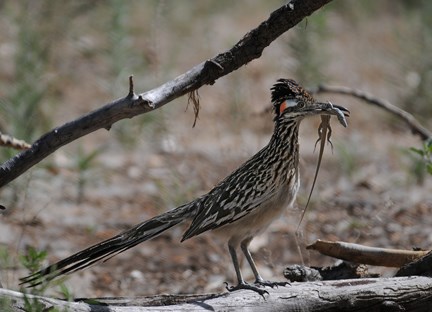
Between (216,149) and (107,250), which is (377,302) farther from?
(216,149)

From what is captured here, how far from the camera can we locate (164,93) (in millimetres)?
4949

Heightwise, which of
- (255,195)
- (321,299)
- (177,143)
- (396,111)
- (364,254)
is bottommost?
(321,299)

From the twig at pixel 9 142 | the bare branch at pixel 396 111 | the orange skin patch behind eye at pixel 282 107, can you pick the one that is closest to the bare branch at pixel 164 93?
the twig at pixel 9 142

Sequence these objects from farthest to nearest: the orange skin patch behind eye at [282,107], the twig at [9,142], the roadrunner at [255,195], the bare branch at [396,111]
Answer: the bare branch at [396,111], the orange skin patch behind eye at [282,107], the roadrunner at [255,195], the twig at [9,142]

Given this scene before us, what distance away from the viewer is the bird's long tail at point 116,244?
512 centimetres

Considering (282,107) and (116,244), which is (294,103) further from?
(116,244)

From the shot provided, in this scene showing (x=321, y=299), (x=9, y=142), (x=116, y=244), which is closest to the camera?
(x=321, y=299)

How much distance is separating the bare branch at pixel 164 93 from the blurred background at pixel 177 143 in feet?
2.24

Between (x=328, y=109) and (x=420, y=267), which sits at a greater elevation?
(x=328, y=109)

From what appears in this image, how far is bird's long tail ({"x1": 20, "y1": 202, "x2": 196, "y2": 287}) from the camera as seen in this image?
5.12 meters

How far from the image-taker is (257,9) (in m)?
14.3

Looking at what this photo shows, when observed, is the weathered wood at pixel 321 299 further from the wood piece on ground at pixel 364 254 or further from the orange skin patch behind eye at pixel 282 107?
the orange skin patch behind eye at pixel 282 107

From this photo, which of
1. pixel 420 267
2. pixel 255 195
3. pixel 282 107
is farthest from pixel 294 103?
pixel 420 267

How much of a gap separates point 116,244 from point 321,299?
125 cm
